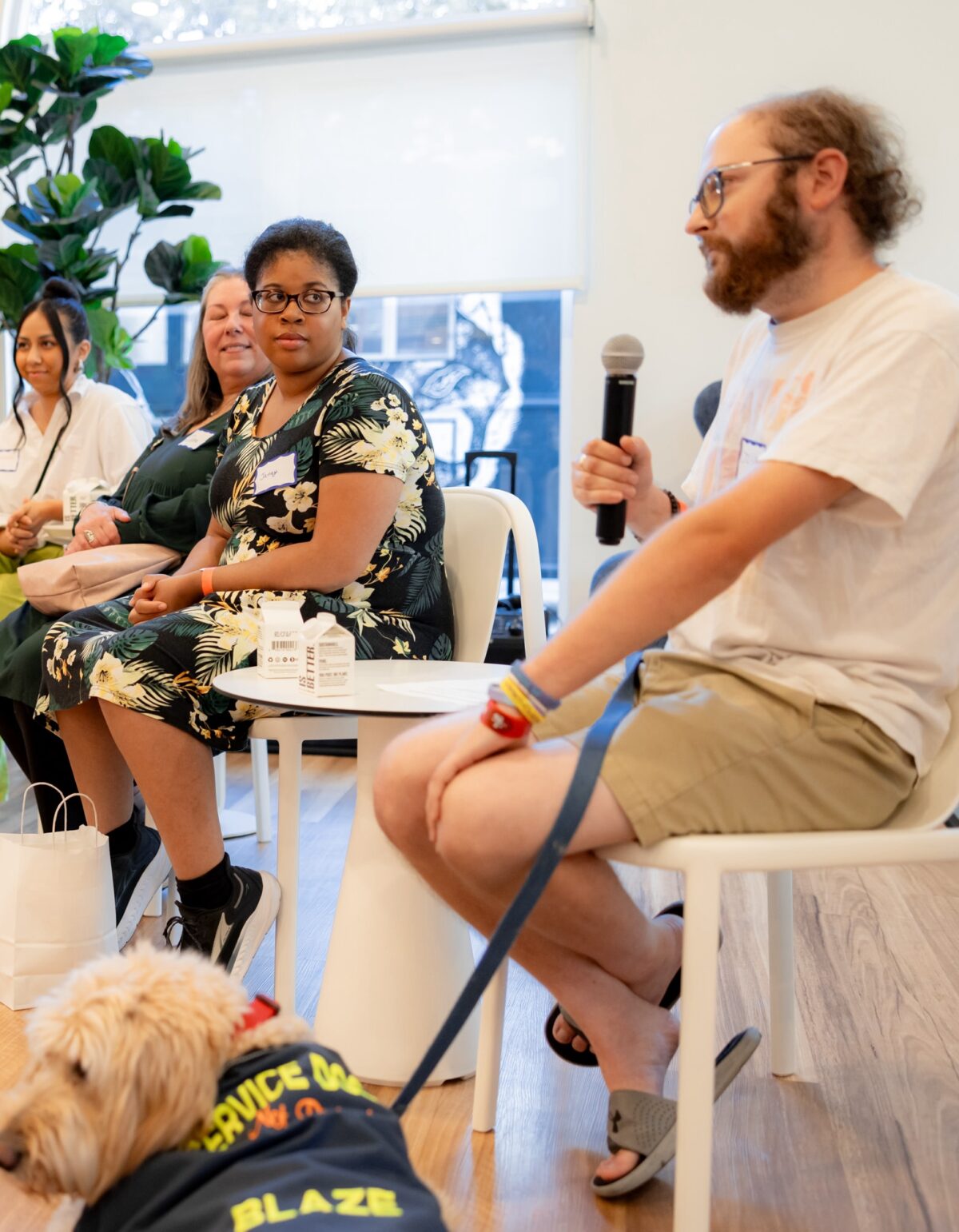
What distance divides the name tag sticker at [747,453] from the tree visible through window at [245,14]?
311 cm

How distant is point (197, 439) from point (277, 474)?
2.15 feet

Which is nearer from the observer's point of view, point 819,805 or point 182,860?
point 819,805

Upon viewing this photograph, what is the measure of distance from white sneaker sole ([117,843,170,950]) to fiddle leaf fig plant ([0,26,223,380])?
7.06 feet

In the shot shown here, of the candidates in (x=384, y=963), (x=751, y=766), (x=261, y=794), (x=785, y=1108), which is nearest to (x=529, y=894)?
(x=751, y=766)

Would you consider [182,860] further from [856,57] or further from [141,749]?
[856,57]

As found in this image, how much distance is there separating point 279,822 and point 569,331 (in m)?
2.74

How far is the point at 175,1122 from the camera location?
0.91m

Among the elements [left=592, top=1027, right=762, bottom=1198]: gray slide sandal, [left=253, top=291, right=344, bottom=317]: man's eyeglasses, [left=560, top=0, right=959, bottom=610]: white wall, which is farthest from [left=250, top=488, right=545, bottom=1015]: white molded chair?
[left=560, top=0, right=959, bottom=610]: white wall

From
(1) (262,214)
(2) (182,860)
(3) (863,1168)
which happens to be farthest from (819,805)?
(1) (262,214)

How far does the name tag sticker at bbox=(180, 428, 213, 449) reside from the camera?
2.62 meters

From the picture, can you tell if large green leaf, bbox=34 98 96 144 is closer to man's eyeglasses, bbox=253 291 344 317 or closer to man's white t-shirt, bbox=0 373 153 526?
man's white t-shirt, bbox=0 373 153 526

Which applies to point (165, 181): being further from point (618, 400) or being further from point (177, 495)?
point (618, 400)

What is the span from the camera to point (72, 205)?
3783 millimetres

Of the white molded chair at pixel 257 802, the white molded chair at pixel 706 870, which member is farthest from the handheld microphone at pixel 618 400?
the white molded chair at pixel 257 802
